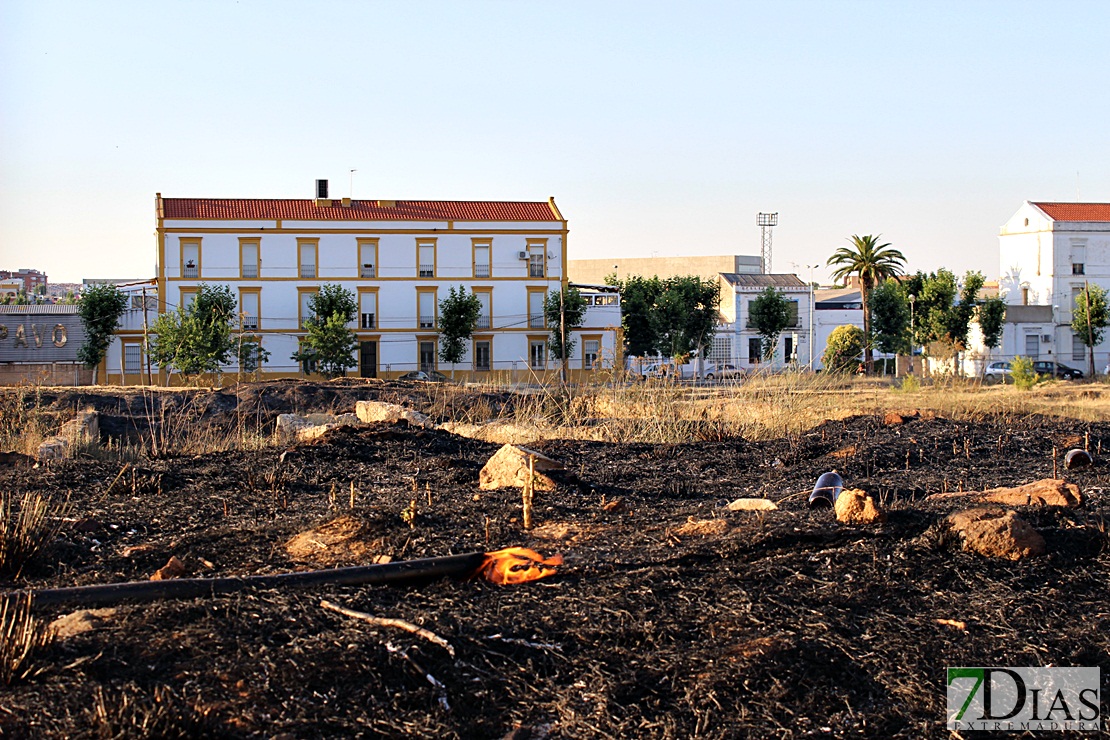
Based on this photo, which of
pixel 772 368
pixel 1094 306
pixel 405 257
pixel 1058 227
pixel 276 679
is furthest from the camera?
pixel 1058 227

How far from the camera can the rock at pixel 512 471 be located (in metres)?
8.58

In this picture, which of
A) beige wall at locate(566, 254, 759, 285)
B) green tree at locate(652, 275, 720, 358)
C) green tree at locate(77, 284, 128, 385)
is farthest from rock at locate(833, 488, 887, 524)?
beige wall at locate(566, 254, 759, 285)

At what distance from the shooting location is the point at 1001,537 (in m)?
5.86

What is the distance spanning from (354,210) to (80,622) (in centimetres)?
5030

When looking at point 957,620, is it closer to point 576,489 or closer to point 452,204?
point 576,489

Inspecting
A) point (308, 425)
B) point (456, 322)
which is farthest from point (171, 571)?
point (456, 322)

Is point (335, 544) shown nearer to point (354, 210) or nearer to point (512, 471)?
point (512, 471)

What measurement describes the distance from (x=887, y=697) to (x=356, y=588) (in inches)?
95.3

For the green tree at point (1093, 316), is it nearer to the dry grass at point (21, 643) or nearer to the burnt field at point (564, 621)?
the burnt field at point (564, 621)

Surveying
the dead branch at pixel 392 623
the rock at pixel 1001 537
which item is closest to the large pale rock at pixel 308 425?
the dead branch at pixel 392 623

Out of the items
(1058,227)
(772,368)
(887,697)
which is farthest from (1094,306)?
(887,697)

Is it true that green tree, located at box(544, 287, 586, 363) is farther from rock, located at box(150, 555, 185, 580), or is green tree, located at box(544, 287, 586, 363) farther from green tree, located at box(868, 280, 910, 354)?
rock, located at box(150, 555, 185, 580)

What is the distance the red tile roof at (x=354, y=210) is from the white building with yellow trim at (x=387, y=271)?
93 mm

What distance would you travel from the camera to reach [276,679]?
13.3 ft
